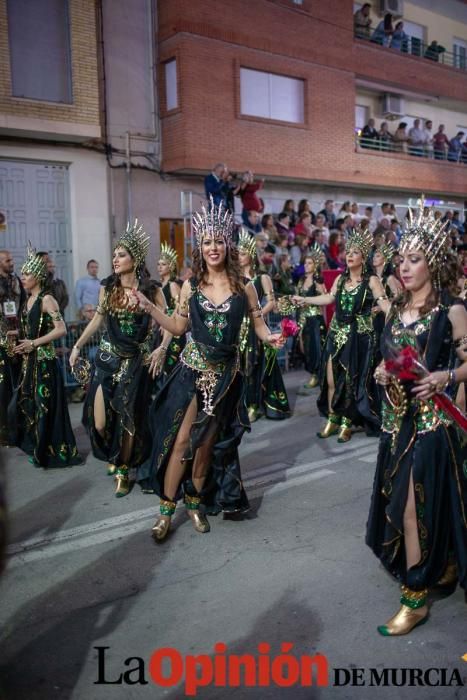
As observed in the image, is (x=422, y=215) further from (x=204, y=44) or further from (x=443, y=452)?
(x=204, y=44)

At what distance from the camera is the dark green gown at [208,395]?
507cm

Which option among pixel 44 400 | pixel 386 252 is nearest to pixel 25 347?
pixel 44 400

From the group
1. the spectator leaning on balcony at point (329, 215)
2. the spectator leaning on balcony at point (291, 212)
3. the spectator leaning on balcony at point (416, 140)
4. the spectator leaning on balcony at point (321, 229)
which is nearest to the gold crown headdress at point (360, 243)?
the spectator leaning on balcony at point (321, 229)

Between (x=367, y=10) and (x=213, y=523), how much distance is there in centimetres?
2044

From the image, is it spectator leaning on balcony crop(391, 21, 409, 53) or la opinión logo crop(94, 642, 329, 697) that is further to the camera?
spectator leaning on balcony crop(391, 21, 409, 53)

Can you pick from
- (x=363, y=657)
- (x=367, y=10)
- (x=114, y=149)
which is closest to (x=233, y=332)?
(x=363, y=657)

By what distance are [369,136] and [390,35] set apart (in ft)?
11.5

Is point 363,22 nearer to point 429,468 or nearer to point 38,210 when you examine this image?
point 38,210

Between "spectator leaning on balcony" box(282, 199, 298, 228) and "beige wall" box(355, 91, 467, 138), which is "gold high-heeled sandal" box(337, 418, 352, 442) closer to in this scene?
"spectator leaning on balcony" box(282, 199, 298, 228)

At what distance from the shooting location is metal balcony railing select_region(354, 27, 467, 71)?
22.0m

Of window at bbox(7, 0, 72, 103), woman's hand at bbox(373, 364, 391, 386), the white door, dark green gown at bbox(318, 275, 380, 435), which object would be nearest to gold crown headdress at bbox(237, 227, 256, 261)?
dark green gown at bbox(318, 275, 380, 435)

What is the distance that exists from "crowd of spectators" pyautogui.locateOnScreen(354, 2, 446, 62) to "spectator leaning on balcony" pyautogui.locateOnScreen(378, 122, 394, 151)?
2.49 m

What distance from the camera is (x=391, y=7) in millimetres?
23188

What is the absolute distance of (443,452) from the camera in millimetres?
3777
